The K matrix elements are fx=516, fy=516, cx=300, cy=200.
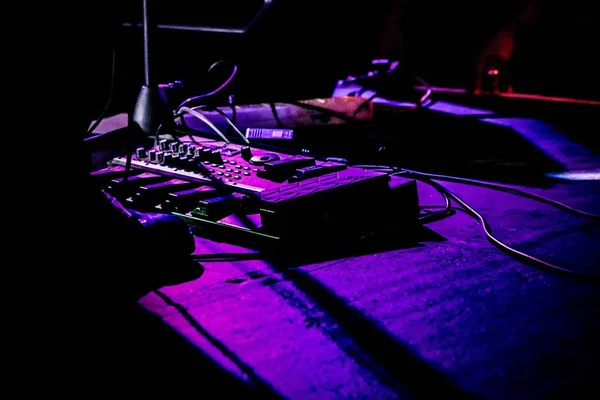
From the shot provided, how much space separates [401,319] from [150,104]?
90 cm

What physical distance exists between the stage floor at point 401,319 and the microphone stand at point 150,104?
50cm

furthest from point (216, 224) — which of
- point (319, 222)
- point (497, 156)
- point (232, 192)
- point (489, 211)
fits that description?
point (497, 156)

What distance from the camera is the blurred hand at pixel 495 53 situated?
8.24 feet

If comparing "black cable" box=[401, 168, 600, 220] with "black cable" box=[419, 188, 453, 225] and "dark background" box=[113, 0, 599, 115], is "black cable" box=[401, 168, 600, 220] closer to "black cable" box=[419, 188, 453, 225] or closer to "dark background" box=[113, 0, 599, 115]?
"black cable" box=[419, 188, 453, 225]

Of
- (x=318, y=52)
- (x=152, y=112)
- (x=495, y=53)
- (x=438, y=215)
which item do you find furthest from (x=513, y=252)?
(x=495, y=53)

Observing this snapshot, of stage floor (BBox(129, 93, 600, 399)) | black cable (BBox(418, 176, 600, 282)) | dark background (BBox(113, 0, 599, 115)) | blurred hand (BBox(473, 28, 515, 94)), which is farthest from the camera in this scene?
blurred hand (BBox(473, 28, 515, 94))

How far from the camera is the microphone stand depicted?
1.29 m

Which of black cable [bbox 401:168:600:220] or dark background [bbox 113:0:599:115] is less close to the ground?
dark background [bbox 113:0:599:115]

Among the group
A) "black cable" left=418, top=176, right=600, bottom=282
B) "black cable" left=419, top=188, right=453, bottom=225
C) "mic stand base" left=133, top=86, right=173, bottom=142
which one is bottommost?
"black cable" left=418, top=176, right=600, bottom=282

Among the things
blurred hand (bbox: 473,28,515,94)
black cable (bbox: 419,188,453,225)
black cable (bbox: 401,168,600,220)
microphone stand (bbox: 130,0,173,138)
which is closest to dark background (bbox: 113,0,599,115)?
blurred hand (bbox: 473,28,515,94)

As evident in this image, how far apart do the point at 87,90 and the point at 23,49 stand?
0.09 metres

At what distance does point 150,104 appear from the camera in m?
1.30

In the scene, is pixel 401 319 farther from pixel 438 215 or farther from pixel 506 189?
pixel 506 189

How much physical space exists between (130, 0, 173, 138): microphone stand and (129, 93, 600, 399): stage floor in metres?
0.50
